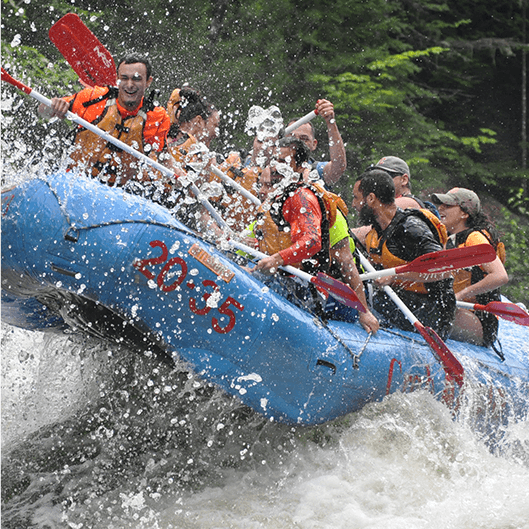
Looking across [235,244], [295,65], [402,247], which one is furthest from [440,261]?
[295,65]

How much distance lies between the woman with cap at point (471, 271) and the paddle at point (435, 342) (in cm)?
59

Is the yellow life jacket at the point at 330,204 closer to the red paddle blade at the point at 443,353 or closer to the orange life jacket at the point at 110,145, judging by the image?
the red paddle blade at the point at 443,353

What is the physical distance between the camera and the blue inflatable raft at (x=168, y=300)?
3.01 metres

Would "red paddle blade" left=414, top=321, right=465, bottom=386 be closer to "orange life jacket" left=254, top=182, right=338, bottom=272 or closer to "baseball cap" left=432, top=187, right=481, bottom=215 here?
"orange life jacket" left=254, top=182, right=338, bottom=272

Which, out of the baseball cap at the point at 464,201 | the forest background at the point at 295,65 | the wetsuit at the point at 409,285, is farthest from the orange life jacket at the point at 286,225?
the forest background at the point at 295,65

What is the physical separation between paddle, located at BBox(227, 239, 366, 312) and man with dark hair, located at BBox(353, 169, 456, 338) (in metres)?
0.43

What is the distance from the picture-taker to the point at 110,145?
12.5 ft

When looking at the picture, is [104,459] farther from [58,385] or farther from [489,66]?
[489,66]

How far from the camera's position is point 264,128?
4.04m

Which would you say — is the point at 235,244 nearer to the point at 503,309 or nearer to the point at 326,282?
the point at 326,282

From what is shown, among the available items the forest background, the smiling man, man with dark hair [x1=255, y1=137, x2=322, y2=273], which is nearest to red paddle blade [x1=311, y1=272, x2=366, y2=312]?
man with dark hair [x1=255, y1=137, x2=322, y2=273]

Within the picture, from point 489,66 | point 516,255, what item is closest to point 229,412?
point 516,255

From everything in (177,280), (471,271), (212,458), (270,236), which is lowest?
(212,458)

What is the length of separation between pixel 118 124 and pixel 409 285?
1.95 m
